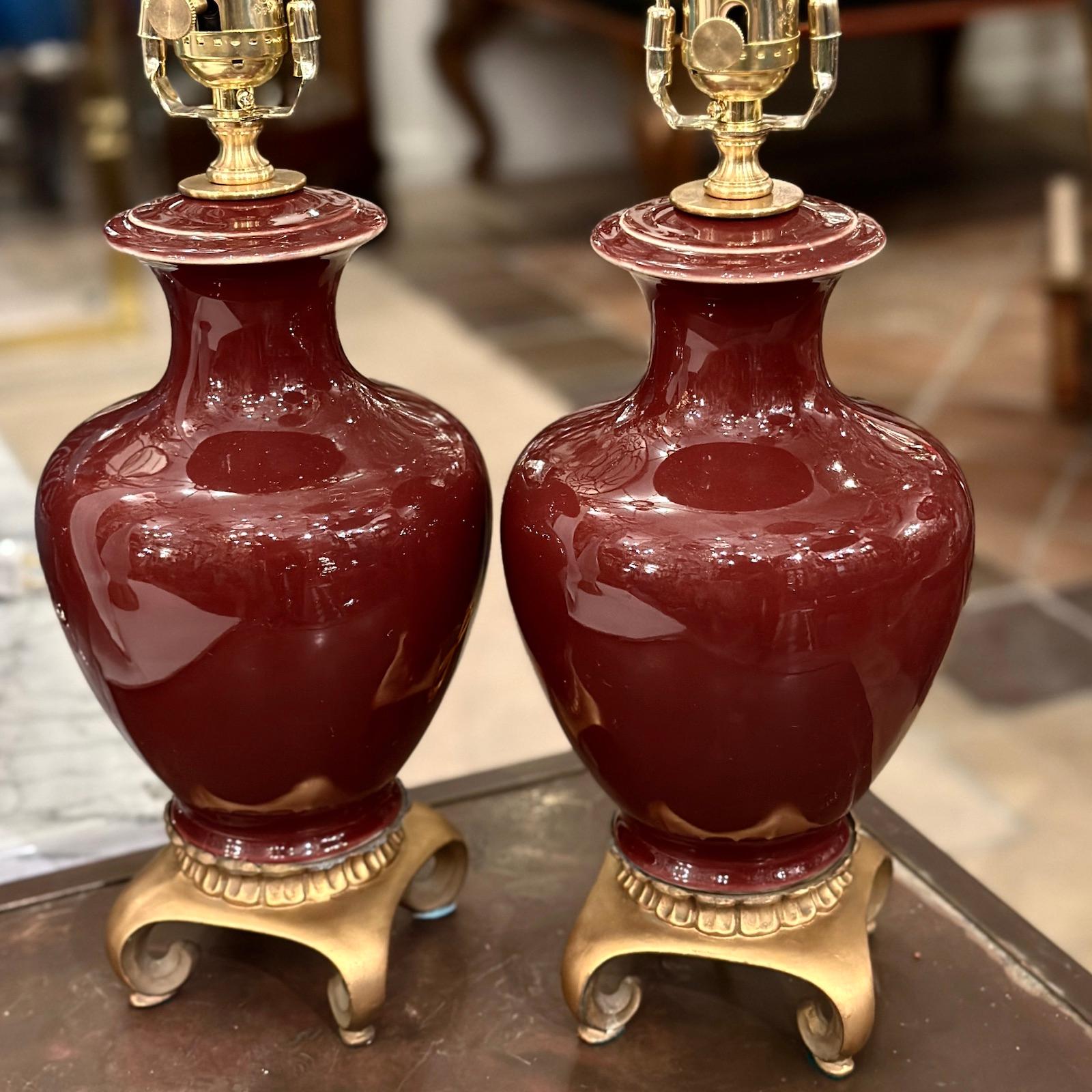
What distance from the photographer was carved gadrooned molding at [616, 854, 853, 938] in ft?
2.50

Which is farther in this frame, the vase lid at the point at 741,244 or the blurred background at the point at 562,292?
the blurred background at the point at 562,292

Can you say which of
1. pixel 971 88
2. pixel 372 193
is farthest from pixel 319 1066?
pixel 971 88

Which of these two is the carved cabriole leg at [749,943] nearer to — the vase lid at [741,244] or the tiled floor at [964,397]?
the vase lid at [741,244]

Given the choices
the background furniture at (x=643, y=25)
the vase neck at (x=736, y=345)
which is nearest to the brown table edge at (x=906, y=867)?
the vase neck at (x=736, y=345)

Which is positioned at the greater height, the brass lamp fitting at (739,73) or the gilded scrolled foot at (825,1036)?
the brass lamp fitting at (739,73)

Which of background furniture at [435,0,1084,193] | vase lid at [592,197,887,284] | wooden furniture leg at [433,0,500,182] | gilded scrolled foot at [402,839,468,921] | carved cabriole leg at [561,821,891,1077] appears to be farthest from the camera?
wooden furniture leg at [433,0,500,182]

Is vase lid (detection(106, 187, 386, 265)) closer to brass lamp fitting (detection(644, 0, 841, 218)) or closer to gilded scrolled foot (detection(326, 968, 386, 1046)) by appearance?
brass lamp fitting (detection(644, 0, 841, 218))

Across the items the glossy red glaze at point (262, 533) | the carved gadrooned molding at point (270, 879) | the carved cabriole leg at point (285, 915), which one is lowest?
the carved cabriole leg at point (285, 915)

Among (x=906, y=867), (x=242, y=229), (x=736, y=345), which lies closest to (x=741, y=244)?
(x=736, y=345)

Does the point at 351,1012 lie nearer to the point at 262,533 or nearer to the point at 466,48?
the point at 262,533

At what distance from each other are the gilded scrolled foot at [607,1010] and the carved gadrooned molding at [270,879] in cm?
13

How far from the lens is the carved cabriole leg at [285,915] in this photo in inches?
30.5

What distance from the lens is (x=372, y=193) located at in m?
3.66

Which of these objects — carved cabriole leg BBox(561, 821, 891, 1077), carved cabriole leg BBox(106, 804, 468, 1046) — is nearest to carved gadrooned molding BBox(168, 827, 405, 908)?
carved cabriole leg BBox(106, 804, 468, 1046)
